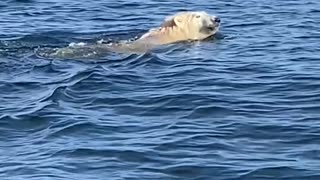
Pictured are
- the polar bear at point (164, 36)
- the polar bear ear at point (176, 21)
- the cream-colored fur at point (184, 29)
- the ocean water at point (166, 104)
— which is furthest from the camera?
the polar bear ear at point (176, 21)

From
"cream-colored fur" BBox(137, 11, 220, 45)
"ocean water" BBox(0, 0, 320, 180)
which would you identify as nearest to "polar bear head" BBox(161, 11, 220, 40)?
"cream-colored fur" BBox(137, 11, 220, 45)

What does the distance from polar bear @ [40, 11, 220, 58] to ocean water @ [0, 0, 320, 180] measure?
0.30 meters

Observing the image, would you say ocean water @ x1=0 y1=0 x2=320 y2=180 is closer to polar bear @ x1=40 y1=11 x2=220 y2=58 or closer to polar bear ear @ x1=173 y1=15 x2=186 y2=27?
polar bear @ x1=40 y1=11 x2=220 y2=58

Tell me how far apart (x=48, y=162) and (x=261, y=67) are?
580 centimetres

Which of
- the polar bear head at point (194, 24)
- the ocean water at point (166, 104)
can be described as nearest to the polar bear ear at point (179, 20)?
the polar bear head at point (194, 24)

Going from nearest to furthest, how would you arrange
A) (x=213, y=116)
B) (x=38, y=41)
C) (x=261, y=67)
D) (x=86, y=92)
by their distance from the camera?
(x=213, y=116), (x=86, y=92), (x=261, y=67), (x=38, y=41)

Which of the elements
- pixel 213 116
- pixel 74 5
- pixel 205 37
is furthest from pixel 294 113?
pixel 74 5

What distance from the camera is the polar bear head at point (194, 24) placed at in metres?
19.1

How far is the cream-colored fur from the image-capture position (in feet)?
61.5

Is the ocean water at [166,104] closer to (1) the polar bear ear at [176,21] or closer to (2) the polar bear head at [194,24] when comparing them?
(2) the polar bear head at [194,24]

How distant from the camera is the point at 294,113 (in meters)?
13.0

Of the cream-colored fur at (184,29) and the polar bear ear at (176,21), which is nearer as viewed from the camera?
the cream-colored fur at (184,29)

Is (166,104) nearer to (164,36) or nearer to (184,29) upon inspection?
(164,36)

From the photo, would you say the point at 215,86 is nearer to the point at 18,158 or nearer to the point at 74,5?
the point at 18,158
